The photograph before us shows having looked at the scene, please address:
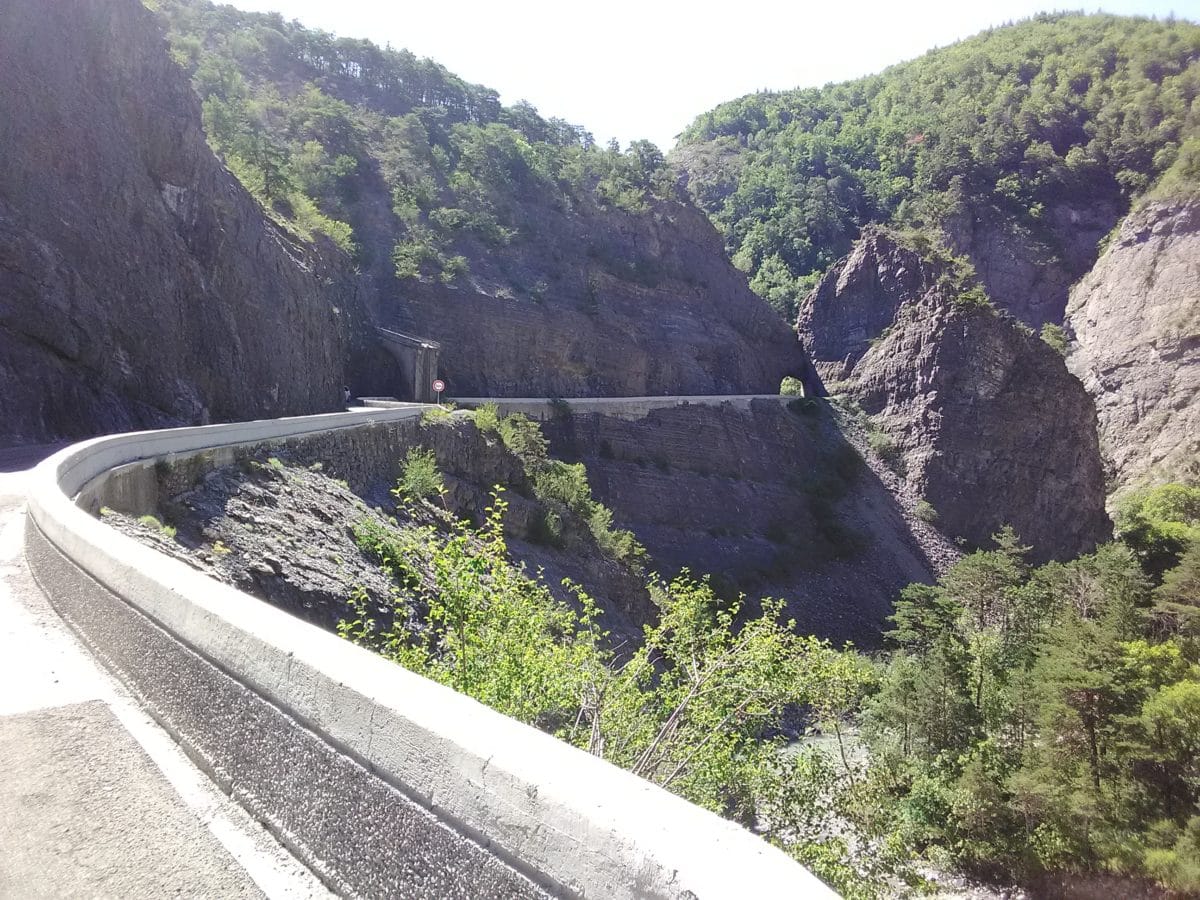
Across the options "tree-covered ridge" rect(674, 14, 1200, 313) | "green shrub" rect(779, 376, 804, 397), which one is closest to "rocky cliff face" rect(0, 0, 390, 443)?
"green shrub" rect(779, 376, 804, 397)

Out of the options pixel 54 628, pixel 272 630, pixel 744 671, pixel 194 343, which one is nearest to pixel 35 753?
pixel 272 630

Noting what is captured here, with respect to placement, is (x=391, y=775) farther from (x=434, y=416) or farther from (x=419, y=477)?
(x=434, y=416)

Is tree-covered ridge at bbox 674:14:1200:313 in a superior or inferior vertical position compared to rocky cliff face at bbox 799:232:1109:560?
superior

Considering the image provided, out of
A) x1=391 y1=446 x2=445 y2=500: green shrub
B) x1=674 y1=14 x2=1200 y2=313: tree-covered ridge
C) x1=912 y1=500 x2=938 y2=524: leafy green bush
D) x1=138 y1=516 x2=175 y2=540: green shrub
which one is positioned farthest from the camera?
x1=674 y1=14 x2=1200 y2=313: tree-covered ridge

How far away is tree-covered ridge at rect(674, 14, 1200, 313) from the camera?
295 feet

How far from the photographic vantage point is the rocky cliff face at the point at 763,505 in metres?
40.7

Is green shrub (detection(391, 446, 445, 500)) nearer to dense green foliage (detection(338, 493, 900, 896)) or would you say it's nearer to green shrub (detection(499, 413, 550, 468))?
dense green foliage (detection(338, 493, 900, 896))

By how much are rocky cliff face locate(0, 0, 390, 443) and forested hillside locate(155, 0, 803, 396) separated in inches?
380

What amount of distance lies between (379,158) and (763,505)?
33.4 meters

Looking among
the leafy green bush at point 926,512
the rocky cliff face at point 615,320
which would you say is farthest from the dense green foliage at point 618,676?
the leafy green bush at point 926,512

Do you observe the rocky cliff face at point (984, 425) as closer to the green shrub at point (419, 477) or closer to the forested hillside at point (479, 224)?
the forested hillside at point (479, 224)

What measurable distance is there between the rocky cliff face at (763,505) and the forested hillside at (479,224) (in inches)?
171

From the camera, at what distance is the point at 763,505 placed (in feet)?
156

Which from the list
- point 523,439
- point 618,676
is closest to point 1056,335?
point 523,439
